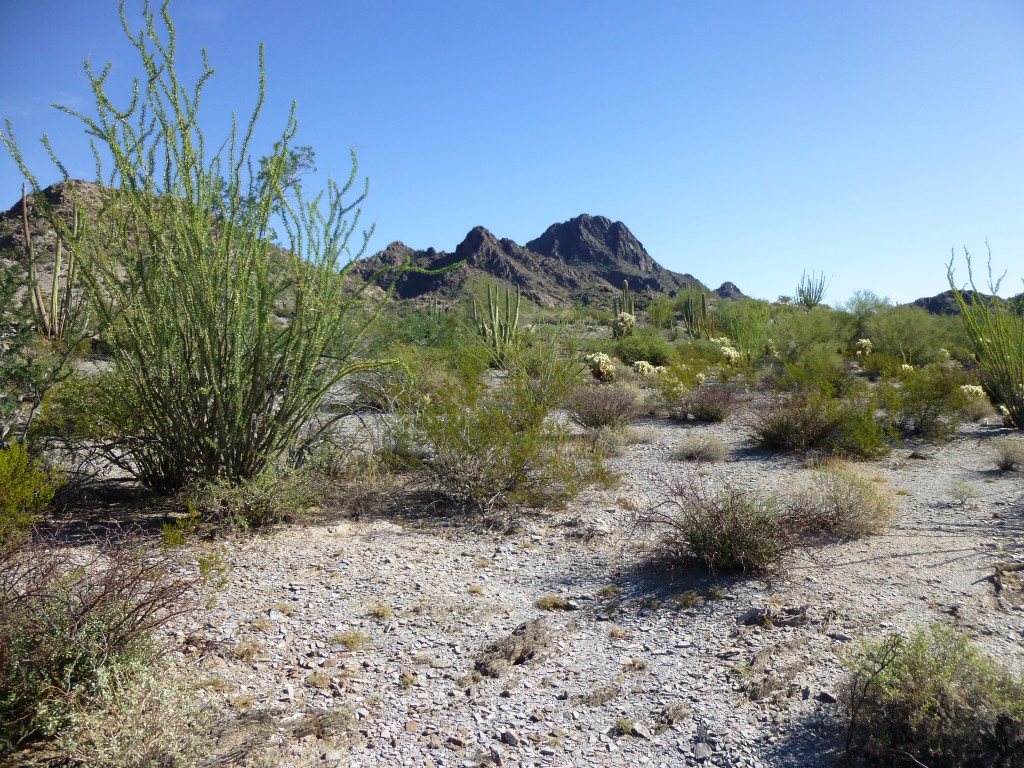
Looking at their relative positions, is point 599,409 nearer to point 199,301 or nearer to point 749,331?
point 199,301

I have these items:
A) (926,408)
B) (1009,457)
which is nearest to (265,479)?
(1009,457)

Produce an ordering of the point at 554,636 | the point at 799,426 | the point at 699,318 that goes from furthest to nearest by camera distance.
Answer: the point at 699,318 < the point at 799,426 < the point at 554,636

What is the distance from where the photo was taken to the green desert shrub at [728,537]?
506 cm

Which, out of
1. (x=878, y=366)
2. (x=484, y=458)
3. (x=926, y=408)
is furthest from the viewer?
(x=878, y=366)

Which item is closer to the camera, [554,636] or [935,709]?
[935,709]

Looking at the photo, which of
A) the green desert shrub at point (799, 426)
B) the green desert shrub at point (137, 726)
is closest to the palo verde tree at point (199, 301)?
the green desert shrub at point (137, 726)

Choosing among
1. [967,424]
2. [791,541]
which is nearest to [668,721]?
[791,541]

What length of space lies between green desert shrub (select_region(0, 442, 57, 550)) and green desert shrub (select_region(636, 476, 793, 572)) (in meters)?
4.28

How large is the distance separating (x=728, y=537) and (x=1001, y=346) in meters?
8.67

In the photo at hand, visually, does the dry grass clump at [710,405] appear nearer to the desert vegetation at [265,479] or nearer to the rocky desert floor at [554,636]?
the desert vegetation at [265,479]

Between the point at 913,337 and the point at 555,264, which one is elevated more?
the point at 555,264

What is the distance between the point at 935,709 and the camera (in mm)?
2963

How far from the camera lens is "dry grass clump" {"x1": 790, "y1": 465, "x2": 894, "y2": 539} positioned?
5.71 metres

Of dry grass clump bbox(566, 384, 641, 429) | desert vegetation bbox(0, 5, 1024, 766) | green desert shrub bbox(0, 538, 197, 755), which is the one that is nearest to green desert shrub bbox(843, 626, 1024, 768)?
desert vegetation bbox(0, 5, 1024, 766)
